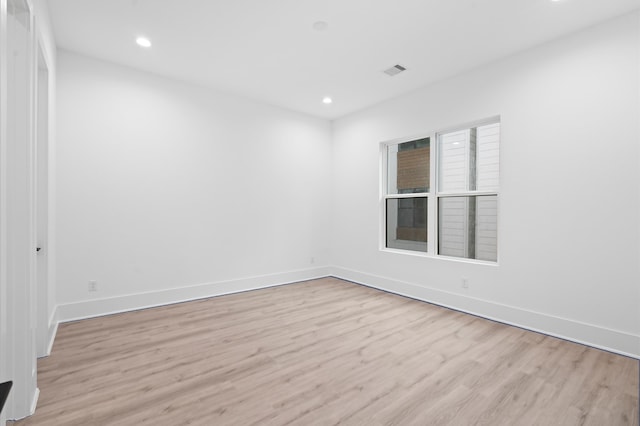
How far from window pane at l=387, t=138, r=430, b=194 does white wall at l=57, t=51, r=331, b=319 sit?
1.37 m

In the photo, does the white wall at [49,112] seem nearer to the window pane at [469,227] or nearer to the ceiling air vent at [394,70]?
the ceiling air vent at [394,70]

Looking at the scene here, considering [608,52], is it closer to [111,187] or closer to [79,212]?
[111,187]

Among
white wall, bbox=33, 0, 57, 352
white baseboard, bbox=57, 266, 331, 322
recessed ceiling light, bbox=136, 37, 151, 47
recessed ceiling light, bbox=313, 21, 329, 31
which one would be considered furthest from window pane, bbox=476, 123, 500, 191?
white wall, bbox=33, 0, 57, 352

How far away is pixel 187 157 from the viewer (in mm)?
3977

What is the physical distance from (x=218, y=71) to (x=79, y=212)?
7.34 feet

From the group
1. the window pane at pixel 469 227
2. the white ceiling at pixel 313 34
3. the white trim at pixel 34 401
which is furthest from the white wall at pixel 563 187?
the white trim at pixel 34 401

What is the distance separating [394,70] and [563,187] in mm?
2171

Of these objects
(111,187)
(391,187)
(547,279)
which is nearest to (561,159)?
(547,279)

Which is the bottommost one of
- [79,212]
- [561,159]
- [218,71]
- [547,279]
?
[547,279]

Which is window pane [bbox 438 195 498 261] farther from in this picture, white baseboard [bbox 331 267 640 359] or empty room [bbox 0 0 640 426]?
white baseboard [bbox 331 267 640 359]

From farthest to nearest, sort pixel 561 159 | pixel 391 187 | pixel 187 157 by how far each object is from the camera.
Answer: pixel 391 187 < pixel 187 157 < pixel 561 159

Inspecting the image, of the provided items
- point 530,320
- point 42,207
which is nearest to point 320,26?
point 42,207

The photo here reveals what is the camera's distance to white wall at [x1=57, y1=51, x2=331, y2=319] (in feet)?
10.8

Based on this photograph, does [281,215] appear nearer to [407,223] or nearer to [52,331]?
[407,223]
